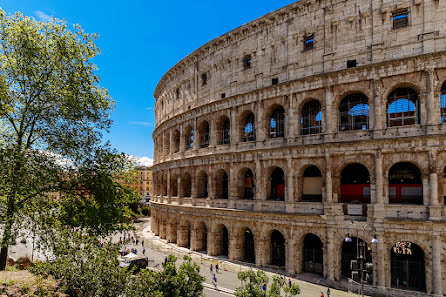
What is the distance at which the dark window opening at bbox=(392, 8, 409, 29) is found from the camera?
2122 cm

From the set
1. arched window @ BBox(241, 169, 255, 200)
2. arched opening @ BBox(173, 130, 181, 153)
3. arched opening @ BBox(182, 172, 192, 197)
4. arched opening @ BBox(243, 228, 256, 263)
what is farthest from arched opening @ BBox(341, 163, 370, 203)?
arched opening @ BBox(173, 130, 181, 153)

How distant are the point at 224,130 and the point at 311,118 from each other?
30.8ft

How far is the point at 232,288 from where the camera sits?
21.7 meters

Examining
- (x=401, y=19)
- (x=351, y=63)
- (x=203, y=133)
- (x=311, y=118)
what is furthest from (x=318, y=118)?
(x=203, y=133)

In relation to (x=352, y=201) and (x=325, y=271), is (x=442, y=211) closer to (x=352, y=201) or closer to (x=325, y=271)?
(x=352, y=201)

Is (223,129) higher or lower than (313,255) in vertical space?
higher

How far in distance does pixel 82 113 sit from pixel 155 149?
3051 centimetres

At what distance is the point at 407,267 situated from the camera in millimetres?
20688

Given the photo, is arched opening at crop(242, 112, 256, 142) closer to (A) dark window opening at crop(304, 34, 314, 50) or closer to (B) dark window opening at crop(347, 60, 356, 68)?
(A) dark window opening at crop(304, 34, 314, 50)

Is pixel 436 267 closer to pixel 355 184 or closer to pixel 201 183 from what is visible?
pixel 355 184

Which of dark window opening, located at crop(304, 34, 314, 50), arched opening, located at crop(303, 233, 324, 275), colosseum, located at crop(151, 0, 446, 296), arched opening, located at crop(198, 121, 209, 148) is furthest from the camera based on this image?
arched opening, located at crop(198, 121, 209, 148)

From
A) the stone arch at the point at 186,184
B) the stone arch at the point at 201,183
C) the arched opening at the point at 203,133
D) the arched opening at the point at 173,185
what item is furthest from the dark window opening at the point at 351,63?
the arched opening at the point at 173,185

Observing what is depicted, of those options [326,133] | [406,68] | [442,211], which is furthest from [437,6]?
[442,211]

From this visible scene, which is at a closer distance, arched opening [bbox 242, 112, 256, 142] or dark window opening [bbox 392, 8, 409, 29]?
dark window opening [bbox 392, 8, 409, 29]
